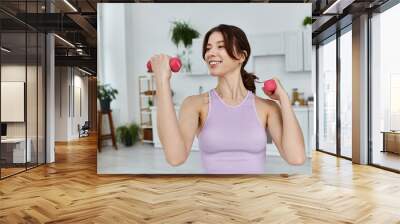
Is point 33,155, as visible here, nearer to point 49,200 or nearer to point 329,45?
point 49,200

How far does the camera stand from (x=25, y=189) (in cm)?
576

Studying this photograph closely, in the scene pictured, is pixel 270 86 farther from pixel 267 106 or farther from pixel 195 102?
pixel 195 102

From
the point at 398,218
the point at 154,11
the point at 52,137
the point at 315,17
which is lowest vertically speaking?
the point at 398,218

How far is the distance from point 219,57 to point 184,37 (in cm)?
217

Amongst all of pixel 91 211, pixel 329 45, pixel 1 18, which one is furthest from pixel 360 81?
pixel 1 18

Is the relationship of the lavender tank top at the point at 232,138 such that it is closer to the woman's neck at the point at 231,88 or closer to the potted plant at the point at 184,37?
the woman's neck at the point at 231,88

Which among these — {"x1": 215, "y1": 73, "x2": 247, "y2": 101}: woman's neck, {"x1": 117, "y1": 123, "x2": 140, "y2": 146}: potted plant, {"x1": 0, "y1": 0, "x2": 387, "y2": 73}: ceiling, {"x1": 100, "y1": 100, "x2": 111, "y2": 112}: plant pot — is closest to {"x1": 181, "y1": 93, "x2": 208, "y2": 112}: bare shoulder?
{"x1": 215, "y1": 73, "x2": 247, "y2": 101}: woman's neck

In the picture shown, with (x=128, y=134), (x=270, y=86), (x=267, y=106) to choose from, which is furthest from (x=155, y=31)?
(x=270, y=86)

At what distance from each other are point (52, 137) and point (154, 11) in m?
4.68

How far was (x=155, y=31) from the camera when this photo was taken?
16.4 ft

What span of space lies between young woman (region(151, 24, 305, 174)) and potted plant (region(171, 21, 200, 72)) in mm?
1499

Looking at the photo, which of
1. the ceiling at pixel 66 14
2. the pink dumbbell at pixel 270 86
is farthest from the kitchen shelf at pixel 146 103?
the pink dumbbell at pixel 270 86

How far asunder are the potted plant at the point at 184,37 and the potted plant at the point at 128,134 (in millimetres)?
1041

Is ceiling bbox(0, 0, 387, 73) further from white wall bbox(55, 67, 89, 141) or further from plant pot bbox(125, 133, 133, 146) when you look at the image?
white wall bbox(55, 67, 89, 141)
